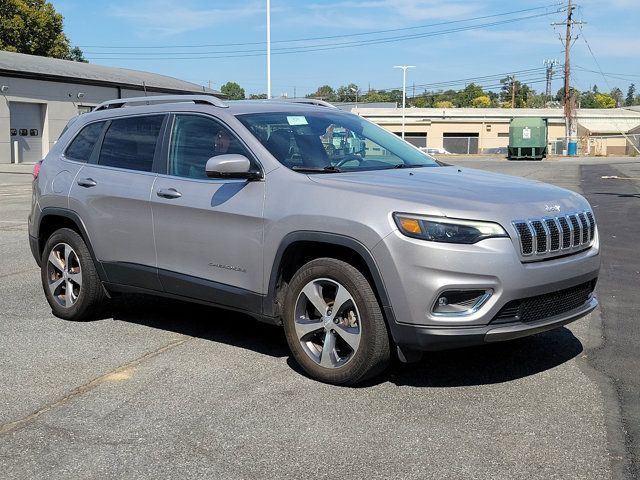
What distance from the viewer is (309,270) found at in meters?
4.92

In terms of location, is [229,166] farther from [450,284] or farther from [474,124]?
[474,124]

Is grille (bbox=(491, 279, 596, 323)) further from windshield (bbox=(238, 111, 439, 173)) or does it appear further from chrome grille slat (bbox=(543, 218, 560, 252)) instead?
windshield (bbox=(238, 111, 439, 173))

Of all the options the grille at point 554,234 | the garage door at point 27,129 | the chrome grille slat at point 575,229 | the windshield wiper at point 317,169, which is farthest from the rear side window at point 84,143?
the garage door at point 27,129

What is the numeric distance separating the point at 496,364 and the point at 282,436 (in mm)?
1890

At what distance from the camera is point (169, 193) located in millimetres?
5695

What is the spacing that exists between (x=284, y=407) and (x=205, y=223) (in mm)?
1550

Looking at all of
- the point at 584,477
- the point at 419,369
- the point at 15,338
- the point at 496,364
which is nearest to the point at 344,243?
the point at 419,369

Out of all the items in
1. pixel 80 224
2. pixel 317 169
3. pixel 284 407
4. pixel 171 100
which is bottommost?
pixel 284 407

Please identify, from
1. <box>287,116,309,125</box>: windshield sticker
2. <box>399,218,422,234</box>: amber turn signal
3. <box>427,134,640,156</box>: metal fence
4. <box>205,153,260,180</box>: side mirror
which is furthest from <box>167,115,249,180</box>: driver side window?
<box>427,134,640,156</box>: metal fence

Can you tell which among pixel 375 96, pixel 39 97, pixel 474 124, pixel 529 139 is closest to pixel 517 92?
pixel 375 96

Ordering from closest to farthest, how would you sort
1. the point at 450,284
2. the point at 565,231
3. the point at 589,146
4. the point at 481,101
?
the point at 450,284 → the point at 565,231 → the point at 589,146 → the point at 481,101

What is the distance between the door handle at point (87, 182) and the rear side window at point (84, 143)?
24 centimetres

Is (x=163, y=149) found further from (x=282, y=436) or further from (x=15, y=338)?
(x=282, y=436)

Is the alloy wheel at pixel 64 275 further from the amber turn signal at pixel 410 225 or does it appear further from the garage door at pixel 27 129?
the garage door at pixel 27 129
